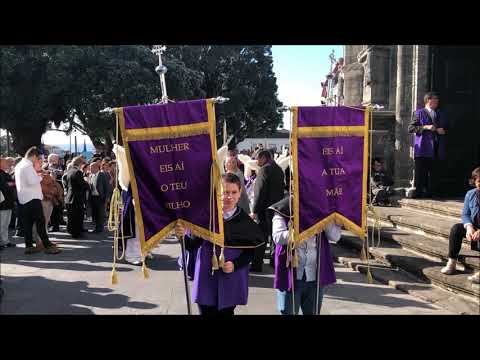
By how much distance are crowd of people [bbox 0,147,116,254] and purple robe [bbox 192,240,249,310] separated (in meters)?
6.03

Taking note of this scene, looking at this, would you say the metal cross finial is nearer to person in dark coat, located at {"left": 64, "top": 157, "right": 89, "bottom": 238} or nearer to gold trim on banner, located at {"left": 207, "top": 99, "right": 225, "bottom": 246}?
gold trim on banner, located at {"left": 207, "top": 99, "right": 225, "bottom": 246}

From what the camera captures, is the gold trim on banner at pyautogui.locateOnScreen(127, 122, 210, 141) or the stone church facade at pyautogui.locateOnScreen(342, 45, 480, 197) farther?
the stone church facade at pyautogui.locateOnScreen(342, 45, 480, 197)

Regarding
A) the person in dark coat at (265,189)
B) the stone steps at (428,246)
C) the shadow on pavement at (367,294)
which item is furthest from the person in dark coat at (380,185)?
the shadow on pavement at (367,294)

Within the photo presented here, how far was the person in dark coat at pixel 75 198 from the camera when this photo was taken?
10.1 meters

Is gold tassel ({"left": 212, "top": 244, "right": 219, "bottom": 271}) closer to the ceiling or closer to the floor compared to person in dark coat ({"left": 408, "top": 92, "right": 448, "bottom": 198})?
closer to the floor

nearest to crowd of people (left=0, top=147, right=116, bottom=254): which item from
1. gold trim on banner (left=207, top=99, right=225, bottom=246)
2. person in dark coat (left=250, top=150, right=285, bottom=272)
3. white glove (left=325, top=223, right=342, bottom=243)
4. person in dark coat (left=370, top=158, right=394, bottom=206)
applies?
person in dark coat (left=250, top=150, right=285, bottom=272)

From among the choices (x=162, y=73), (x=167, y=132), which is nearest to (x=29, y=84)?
(x=162, y=73)

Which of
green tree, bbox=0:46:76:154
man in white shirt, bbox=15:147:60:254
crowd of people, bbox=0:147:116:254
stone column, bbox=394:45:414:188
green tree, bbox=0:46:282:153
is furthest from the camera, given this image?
green tree, bbox=0:46:282:153

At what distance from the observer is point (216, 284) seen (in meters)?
3.35

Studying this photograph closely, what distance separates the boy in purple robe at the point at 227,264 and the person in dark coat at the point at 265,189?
11.1 ft

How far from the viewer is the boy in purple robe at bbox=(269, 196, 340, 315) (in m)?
3.67

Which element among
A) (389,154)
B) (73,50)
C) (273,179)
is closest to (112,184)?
(273,179)
